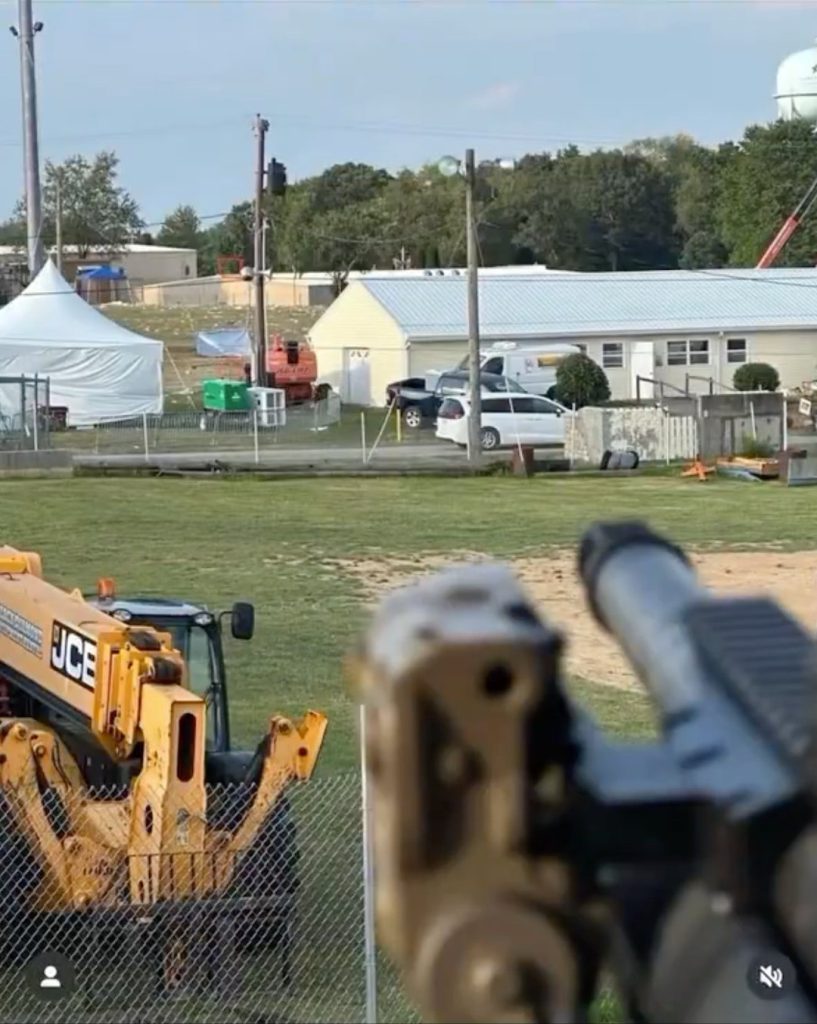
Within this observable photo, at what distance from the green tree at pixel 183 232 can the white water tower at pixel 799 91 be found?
66657 mm

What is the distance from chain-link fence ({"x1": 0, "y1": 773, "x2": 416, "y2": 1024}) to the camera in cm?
961

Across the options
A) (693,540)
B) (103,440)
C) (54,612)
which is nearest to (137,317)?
(103,440)

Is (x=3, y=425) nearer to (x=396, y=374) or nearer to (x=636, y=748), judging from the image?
(x=396, y=374)

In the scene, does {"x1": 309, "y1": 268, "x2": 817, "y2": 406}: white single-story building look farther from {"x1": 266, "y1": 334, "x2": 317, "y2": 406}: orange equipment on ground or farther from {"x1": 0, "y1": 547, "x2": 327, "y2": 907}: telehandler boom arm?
{"x1": 0, "y1": 547, "x2": 327, "y2": 907}: telehandler boom arm

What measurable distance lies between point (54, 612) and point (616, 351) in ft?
156

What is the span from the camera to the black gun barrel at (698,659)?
50.6 inches

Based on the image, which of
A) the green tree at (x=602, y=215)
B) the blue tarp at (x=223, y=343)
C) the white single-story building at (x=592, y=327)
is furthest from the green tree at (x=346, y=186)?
the white single-story building at (x=592, y=327)

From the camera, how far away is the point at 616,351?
57312 mm

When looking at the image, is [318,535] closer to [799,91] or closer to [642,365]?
[642,365]

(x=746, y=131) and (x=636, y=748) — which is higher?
(x=746, y=131)

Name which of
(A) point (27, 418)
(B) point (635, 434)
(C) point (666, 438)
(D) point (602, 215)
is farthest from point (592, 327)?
(D) point (602, 215)

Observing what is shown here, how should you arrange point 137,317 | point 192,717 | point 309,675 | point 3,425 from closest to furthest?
point 192,717
point 309,675
point 3,425
point 137,317

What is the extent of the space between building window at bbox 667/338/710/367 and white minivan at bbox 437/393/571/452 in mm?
13410

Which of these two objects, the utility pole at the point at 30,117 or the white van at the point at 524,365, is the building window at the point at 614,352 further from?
the utility pole at the point at 30,117
